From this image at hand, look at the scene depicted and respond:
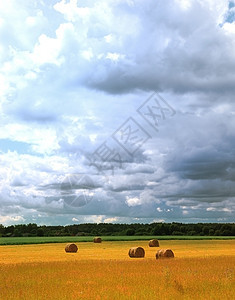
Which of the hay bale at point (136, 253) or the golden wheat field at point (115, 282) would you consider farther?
the hay bale at point (136, 253)

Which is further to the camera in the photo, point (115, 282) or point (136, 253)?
point (136, 253)

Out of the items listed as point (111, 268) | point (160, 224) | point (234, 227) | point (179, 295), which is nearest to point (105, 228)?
point (160, 224)

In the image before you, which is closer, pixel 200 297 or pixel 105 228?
pixel 200 297

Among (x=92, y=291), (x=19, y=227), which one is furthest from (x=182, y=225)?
(x=92, y=291)

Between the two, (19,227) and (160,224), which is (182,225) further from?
(19,227)

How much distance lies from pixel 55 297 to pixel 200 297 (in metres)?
5.33

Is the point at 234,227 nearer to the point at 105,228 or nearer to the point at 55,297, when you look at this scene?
the point at 105,228

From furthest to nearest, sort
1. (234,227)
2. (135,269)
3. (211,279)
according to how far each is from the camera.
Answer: (234,227)
(135,269)
(211,279)

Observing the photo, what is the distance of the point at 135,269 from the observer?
930 inches

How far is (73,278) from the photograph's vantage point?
66.0 ft

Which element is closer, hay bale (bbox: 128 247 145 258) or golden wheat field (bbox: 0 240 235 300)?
golden wheat field (bbox: 0 240 235 300)

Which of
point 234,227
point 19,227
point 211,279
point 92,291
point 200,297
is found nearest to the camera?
point 200,297

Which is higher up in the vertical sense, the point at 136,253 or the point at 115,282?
the point at 136,253

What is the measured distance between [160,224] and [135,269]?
92451 millimetres
